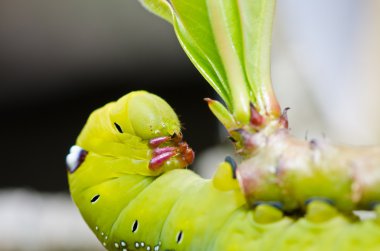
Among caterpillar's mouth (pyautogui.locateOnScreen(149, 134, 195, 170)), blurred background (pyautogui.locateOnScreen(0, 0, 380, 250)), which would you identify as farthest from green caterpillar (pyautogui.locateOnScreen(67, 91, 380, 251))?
blurred background (pyautogui.locateOnScreen(0, 0, 380, 250))

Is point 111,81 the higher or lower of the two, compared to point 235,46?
lower

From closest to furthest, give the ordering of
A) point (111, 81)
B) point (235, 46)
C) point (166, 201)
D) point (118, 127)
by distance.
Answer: point (235, 46), point (166, 201), point (118, 127), point (111, 81)

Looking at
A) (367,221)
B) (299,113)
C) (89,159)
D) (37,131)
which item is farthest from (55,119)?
(367,221)

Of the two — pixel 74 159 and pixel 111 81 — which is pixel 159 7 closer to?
pixel 74 159

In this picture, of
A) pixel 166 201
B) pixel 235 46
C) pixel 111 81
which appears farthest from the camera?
pixel 111 81

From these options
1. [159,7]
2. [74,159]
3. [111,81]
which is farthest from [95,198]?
[111,81]

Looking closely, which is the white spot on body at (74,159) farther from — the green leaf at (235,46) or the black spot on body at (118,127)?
the green leaf at (235,46)

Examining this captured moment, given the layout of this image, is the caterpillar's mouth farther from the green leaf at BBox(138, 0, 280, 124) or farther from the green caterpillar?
the green leaf at BBox(138, 0, 280, 124)
